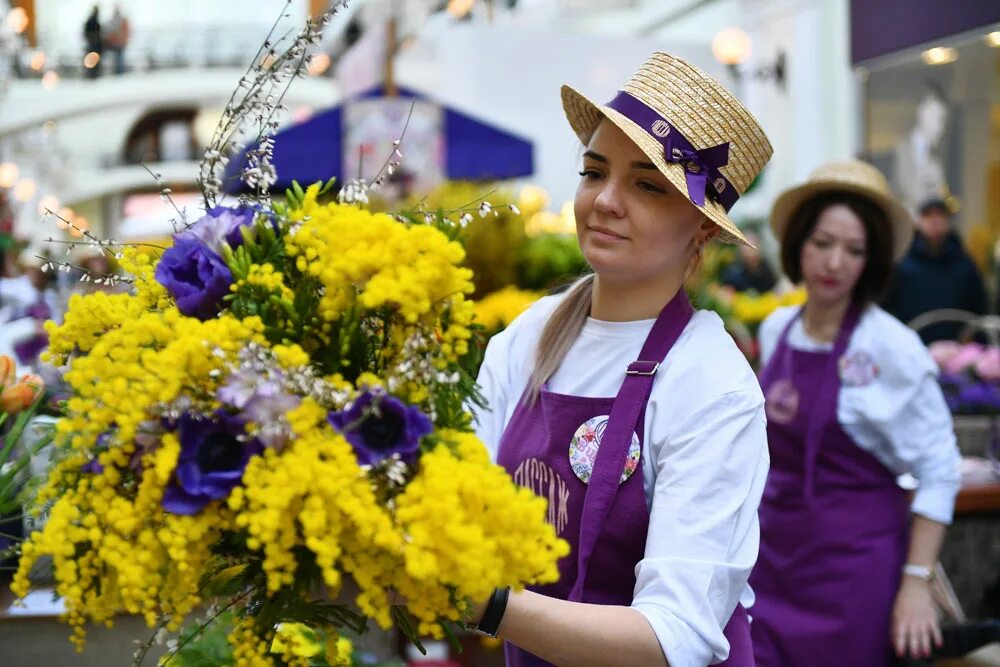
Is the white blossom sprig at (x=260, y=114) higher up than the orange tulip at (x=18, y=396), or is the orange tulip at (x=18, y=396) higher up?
the white blossom sprig at (x=260, y=114)

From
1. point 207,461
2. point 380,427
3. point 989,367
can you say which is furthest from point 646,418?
point 989,367

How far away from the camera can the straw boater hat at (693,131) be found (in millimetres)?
1596

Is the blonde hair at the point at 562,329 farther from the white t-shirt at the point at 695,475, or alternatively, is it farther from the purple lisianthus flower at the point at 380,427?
the purple lisianthus flower at the point at 380,427

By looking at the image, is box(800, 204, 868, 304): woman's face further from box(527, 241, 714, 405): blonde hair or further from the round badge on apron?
the round badge on apron

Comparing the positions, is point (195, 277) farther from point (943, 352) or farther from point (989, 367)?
point (943, 352)

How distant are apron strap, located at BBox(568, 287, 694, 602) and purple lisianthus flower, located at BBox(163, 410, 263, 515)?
577 millimetres

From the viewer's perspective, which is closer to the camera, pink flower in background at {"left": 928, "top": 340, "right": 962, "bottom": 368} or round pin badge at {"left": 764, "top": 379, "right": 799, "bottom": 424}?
round pin badge at {"left": 764, "top": 379, "right": 799, "bottom": 424}

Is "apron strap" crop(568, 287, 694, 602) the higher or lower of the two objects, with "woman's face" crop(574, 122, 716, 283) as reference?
lower

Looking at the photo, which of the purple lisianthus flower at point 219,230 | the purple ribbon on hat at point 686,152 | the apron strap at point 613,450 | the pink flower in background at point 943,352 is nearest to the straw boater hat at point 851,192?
the pink flower in background at point 943,352

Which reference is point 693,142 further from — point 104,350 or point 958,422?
point 958,422

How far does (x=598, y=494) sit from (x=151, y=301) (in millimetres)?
641

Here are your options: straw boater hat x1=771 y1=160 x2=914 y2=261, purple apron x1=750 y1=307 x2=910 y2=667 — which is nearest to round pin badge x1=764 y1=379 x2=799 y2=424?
purple apron x1=750 y1=307 x2=910 y2=667

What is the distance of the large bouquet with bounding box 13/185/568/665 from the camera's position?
108cm

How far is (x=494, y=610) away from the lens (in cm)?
137
